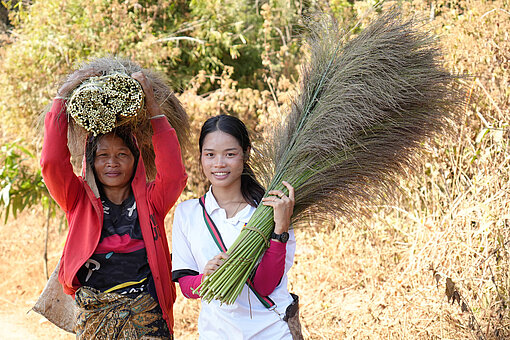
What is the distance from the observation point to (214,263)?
201cm

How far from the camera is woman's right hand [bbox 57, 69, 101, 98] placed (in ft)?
7.43

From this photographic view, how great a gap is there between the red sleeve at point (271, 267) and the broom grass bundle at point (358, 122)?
43 mm

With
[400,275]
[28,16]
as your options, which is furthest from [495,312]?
[28,16]

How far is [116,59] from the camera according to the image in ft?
8.05

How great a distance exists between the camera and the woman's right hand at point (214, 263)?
2000mm

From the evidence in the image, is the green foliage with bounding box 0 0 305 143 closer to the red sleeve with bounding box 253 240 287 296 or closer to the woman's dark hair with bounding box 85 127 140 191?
the woman's dark hair with bounding box 85 127 140 191

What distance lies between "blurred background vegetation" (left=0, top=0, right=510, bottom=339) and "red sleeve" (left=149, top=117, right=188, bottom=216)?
1.37 ft

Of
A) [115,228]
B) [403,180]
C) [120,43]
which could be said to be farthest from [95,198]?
[120,43]

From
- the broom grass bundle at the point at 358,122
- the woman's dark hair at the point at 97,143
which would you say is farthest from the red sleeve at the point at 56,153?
the broom grass bundle at the point at 358,122

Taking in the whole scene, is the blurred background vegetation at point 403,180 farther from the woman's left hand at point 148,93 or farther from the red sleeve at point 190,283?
the red sleeve at point 190,283

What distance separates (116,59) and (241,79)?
16.6ft

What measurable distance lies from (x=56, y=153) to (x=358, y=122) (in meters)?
1.30

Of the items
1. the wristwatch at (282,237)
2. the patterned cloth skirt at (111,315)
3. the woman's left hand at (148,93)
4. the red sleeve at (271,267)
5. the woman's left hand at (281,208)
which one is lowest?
the patterned cloth skirt at (111,315)

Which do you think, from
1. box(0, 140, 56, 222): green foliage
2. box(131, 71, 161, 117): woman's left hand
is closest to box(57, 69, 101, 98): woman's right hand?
box(131, 71, 161, 117): woman's left hand
